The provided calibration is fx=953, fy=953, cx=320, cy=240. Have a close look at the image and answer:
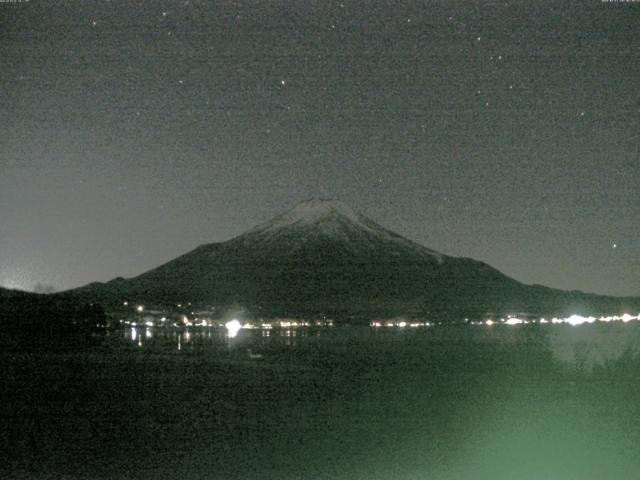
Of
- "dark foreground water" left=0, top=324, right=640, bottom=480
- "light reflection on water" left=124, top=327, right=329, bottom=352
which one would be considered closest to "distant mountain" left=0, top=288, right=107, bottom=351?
"light reflection on water" left=124, top=327, right=329, bottom=352

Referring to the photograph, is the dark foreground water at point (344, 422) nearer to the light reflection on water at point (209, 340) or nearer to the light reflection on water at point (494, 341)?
the light reflection on water at point (494, 341)

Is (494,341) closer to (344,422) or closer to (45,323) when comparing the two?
(344,422)

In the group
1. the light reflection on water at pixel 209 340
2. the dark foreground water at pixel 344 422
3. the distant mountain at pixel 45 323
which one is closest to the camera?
the dark foreground water at pixel 344 422

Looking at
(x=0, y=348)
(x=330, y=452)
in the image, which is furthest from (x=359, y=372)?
(x=0, y=348)

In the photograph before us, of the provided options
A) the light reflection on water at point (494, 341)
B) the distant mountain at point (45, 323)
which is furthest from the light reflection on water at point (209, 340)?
the distant mountain at point (45, 323)

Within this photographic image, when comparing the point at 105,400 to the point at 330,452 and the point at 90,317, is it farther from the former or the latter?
the point at 90,317

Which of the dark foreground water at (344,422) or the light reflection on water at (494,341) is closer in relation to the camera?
the dark foreground water at (344,422)

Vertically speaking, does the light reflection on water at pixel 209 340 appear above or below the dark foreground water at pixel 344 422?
above

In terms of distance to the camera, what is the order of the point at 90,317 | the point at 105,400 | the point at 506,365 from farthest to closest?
the point at 90,317 → the point at 506,365 → the point at 105,400

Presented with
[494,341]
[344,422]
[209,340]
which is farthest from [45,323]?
[344,422]
